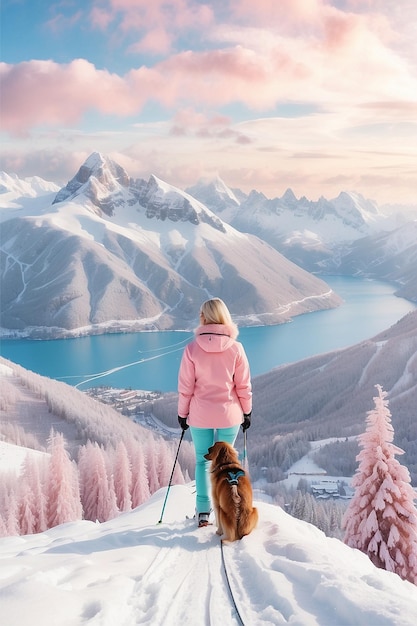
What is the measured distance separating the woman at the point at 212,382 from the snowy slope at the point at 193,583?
1435mm

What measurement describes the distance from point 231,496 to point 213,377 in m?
1.91

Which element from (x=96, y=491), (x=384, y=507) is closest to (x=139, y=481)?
(x=96, y=491)

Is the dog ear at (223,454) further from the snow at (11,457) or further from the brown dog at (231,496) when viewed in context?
the snow at (11,457)

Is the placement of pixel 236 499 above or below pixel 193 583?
above

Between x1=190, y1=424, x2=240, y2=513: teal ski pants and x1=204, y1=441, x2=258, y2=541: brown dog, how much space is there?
0.48m

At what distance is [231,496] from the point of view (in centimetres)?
762

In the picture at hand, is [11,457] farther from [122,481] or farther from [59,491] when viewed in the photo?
[59,491]

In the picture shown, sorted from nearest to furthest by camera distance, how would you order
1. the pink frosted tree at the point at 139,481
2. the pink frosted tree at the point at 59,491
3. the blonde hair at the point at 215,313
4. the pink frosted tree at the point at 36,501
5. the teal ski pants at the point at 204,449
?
1. the blonde hair at the point at 215,313
2. the teal ski pants at the point at 204,449
3. the pink frosted tree at the point at 36,501
4. the pink frosted tree at the point at 59,491
5. the pink frosted tree at the point at 139,481

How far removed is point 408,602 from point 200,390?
432 cm

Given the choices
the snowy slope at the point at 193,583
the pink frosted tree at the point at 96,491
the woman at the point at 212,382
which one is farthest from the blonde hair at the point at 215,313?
the pink frosted tree at the point at 96,491

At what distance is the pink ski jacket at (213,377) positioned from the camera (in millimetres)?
8227

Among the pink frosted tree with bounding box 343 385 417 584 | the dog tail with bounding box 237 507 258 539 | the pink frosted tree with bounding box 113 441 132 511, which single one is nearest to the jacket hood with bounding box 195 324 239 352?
the dog tail with bounding box 237 507 258 539

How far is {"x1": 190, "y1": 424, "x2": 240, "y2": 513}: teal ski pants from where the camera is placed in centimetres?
847

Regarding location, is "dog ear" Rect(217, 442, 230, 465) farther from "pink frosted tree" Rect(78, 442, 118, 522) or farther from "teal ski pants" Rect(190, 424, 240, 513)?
"pink frosted tree" Rect(78, 442, 118, 522)
